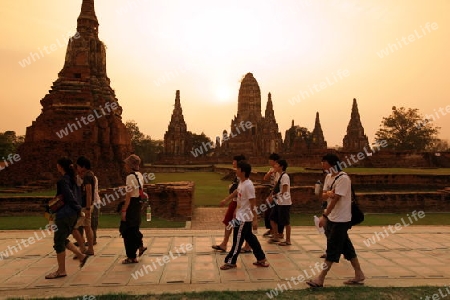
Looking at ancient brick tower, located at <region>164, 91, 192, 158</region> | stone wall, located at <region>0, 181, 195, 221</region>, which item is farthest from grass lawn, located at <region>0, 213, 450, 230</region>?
ancient brick tower, located at <region>164, 91, 192, 158</region>

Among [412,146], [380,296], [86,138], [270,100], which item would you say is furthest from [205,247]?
[412,146]

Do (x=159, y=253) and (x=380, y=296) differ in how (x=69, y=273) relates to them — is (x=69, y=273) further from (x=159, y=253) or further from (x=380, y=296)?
(x=380, y=296)

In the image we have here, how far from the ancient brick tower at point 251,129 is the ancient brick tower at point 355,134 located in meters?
11.1

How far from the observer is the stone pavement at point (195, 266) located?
4484mm

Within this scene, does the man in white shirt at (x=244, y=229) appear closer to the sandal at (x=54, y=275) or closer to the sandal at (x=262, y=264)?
the sandal at (x=262, y=264)

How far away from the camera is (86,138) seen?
16422 millimetres

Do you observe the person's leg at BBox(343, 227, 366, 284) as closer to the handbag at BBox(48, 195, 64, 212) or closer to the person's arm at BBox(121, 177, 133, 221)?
the person's arm at BBox(121, 177, 133, 221)

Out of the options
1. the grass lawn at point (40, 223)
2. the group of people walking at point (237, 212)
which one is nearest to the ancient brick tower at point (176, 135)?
the grass lawn at point (40, 223)

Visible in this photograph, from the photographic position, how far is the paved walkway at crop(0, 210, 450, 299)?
14.7 feet

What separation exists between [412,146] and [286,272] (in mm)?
53601

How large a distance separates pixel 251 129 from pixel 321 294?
52197 millimetres

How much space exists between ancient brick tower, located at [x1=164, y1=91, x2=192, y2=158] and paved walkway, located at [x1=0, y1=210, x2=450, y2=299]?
39810 mm

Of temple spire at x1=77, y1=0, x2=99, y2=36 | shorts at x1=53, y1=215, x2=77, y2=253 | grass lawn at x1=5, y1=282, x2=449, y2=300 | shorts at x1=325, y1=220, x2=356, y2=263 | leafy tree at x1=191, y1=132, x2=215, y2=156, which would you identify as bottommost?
grass lawn at x1=5, y1=282, x2=449, y2=300

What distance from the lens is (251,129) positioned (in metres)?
56.1
